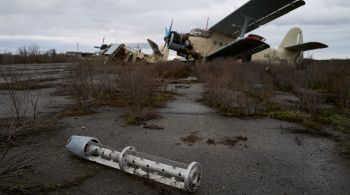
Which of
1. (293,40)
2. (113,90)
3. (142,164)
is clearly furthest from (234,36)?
(142,164)

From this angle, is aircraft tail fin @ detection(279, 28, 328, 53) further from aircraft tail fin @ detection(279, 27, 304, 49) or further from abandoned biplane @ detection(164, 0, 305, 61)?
abandoned biplane @ detection(164, 0, 305, 61)

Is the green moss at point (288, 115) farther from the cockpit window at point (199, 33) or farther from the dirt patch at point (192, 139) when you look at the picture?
the cockpit window at point (199, 33)

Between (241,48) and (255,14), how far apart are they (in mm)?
2432

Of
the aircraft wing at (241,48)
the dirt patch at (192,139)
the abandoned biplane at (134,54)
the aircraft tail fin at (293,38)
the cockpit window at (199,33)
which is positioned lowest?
the dirt patch at (192,139)

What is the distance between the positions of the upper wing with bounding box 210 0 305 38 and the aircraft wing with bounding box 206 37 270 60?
5.57 ft

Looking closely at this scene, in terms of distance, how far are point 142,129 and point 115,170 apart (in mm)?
2123

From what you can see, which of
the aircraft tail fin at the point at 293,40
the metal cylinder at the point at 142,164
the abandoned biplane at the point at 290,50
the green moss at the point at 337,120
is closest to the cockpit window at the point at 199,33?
the abandoned biplane at the point at 290,50

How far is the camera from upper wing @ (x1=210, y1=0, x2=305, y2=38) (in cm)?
1870

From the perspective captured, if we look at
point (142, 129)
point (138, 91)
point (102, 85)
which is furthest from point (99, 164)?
point (102, 85)

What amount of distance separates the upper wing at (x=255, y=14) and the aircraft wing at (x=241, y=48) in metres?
1.70

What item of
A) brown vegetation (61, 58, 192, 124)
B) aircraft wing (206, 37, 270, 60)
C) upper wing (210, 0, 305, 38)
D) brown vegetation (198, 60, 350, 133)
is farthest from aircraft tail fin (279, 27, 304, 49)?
brown vegetation (61, 58, 192, 124)

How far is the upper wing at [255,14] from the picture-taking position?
61.4 feet

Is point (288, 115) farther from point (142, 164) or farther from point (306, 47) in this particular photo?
point (306, 47)

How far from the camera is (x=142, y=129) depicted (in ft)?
19.1
